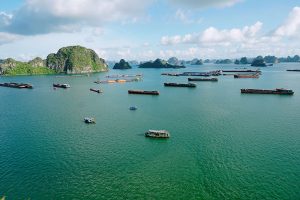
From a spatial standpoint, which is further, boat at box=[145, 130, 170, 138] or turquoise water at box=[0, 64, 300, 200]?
boat at box=[145, 130, 170, 138]

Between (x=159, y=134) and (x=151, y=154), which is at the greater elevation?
(x=159, y=134)

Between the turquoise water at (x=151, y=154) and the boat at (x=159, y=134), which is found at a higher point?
the boat at (x=159, y=134)

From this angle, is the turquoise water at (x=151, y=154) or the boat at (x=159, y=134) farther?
the boat at (x=159, y=134)

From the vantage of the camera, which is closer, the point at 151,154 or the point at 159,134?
the point at 151,154

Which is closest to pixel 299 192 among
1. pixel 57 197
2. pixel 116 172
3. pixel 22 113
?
pixel 116 172

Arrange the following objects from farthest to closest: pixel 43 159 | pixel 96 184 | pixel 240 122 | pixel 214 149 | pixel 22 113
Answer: pixel 22 113, pixel 240 122, pixel 214 149, pixel 43 159, pixel 96 184

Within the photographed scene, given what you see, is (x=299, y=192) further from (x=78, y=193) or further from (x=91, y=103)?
(x=91, y=103)

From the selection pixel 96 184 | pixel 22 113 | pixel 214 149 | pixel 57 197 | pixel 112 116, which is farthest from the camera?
pixel 22 113

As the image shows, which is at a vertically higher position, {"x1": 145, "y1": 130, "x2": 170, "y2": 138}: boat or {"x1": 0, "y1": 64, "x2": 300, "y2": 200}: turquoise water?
{"x1": 145, "y1": 130, "x2": 170, "y2": 138}: boat
